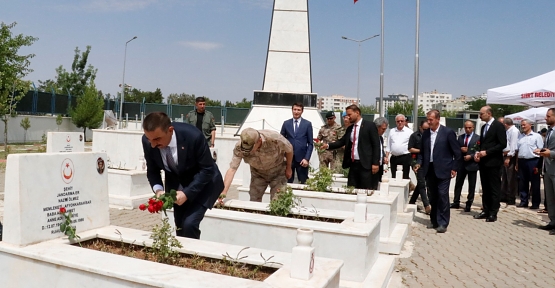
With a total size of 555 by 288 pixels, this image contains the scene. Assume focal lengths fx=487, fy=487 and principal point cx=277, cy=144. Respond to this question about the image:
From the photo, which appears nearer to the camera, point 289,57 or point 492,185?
point 492,185

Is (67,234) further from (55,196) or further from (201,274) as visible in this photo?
(201,274)

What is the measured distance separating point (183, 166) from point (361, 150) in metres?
3.86

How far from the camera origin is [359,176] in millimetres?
7605

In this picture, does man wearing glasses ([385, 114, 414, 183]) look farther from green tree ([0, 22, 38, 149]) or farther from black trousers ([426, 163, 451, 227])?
green tree ([0, 22, 38, 149])

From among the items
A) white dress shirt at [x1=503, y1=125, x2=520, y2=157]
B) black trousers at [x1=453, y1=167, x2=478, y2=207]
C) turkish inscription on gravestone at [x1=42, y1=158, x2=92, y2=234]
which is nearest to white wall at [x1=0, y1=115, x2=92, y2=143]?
black trousers at [x1=453, y1=167, x2=478, y2=207]

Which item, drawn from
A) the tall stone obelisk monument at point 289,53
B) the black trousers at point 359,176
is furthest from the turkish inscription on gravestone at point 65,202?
the tall stone obelisk monument at point 289,53

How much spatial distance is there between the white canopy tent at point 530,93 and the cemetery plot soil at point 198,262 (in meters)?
8.25

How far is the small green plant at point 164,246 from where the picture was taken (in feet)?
11.8

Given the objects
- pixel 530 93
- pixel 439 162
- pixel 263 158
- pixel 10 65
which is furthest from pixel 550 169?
pixel 10 65

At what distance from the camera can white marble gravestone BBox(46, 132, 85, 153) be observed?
354 inches

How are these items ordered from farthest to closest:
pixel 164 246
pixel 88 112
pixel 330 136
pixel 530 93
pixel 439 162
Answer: pixel 88 112 < pixel 330 136 < pixel 530 93 < pixel 439 162 < pixel 164 246

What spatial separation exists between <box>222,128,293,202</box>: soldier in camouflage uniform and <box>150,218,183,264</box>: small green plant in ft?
5.89

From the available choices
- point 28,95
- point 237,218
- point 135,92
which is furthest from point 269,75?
point 135,92

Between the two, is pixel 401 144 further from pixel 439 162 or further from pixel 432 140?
pixel 439 162
